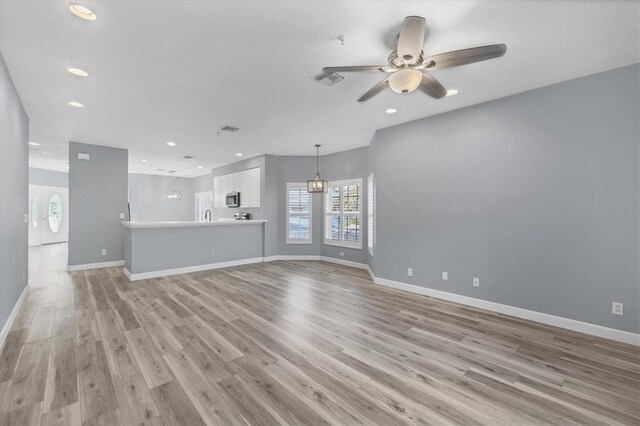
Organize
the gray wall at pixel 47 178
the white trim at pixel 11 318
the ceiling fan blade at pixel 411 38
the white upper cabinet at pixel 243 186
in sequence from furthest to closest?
the gray wall at pixel 47 178
the white upper cabinet at pixel 243 186
the white trim at pixel 11 318
the ceiling fan blade at pixel 411 38

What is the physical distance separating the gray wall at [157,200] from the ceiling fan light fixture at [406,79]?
1154 centimetres

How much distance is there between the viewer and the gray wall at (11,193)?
8.73ft

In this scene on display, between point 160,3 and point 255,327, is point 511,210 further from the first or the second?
point 160,3

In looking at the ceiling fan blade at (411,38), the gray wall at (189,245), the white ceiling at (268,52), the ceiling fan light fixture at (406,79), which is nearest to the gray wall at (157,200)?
the gray wall at (189,245)

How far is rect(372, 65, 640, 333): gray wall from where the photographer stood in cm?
278

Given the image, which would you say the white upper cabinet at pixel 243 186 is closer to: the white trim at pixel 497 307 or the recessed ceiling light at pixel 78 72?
the white trim at pixel 497 307

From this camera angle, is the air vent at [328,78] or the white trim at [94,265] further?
the white trim at [94,265]

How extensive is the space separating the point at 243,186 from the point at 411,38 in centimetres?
654

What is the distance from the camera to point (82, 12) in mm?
1962

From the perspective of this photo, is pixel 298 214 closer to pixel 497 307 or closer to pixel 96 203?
pixel 96 203

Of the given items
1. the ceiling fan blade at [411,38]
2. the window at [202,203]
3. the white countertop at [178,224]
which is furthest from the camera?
the window at [202,203]

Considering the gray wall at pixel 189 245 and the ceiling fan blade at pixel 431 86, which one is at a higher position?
the ceiling fan blade at pixel 431 86

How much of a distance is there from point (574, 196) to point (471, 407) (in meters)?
2.68

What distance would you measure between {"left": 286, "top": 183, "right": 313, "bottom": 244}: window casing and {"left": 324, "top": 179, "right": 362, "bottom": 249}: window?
501mm
